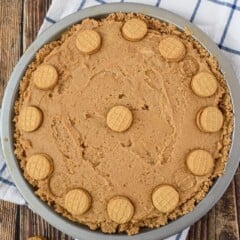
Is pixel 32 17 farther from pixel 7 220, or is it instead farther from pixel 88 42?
pixel 7 220

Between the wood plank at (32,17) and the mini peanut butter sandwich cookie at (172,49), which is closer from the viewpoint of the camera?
the mini peanut butter sandwich cookie at (172,49)

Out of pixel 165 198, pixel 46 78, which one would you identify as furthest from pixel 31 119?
pixel 165 198

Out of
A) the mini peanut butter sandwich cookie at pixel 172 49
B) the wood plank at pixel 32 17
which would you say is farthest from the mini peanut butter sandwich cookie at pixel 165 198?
the wood plank at pixel 32 17

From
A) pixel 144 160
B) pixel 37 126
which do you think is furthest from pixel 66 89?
pixel 144 160

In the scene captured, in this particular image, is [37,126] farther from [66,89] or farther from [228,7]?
[228,7]

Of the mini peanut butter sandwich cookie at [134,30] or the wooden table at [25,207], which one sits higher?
the mini peanut butter sandwich cookie at [134,30]

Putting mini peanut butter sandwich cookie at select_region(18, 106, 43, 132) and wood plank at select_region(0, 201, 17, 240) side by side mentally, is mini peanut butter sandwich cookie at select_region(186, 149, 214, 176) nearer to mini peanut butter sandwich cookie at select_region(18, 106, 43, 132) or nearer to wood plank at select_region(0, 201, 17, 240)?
mini peanut butter sandwich cookie at select_region(18, 106, 43, 132)

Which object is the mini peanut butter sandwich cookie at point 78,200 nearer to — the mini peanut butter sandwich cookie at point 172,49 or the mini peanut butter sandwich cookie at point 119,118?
the mini peanut butter sandwich cookie at point 119,118
